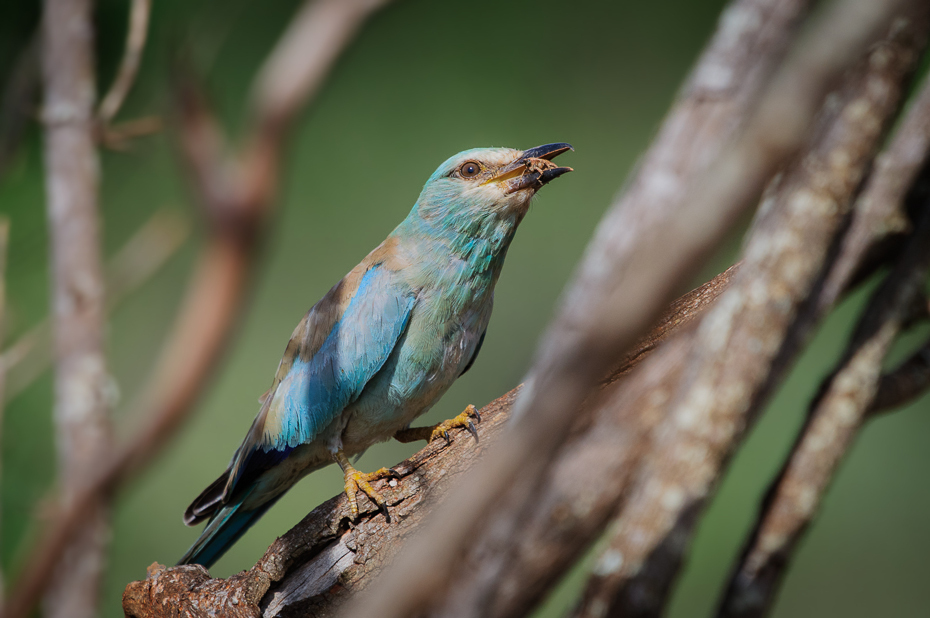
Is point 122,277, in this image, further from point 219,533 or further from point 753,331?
point 753,331

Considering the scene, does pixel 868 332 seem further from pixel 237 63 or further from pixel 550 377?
pixel 237 63

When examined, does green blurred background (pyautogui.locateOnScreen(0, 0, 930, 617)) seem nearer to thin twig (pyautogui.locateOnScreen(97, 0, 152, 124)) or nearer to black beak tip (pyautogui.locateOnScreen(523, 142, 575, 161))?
thin twig (pyautogui.locateOnScreen(97, 0, 152, 124))

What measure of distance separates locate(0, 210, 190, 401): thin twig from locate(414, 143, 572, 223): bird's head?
3.62 ft

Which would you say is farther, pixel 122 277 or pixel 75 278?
pixel 122 277

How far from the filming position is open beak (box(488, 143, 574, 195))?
7.72ft

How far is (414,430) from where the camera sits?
2676mm

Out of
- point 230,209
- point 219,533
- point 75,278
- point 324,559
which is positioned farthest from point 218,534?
point 230,209

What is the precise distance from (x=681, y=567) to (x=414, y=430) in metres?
1.63

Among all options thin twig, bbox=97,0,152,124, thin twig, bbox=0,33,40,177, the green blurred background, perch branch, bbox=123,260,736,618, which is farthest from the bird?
the green blurred background

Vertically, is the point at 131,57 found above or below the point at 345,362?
above

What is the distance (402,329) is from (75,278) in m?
1.55

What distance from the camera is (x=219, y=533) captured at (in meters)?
2.67

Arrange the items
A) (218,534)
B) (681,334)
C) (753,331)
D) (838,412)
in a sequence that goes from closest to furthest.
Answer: (753,331)
(838,412)
(681,334)
(218,534)

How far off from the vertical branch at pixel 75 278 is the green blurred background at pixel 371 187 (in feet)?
4.40
